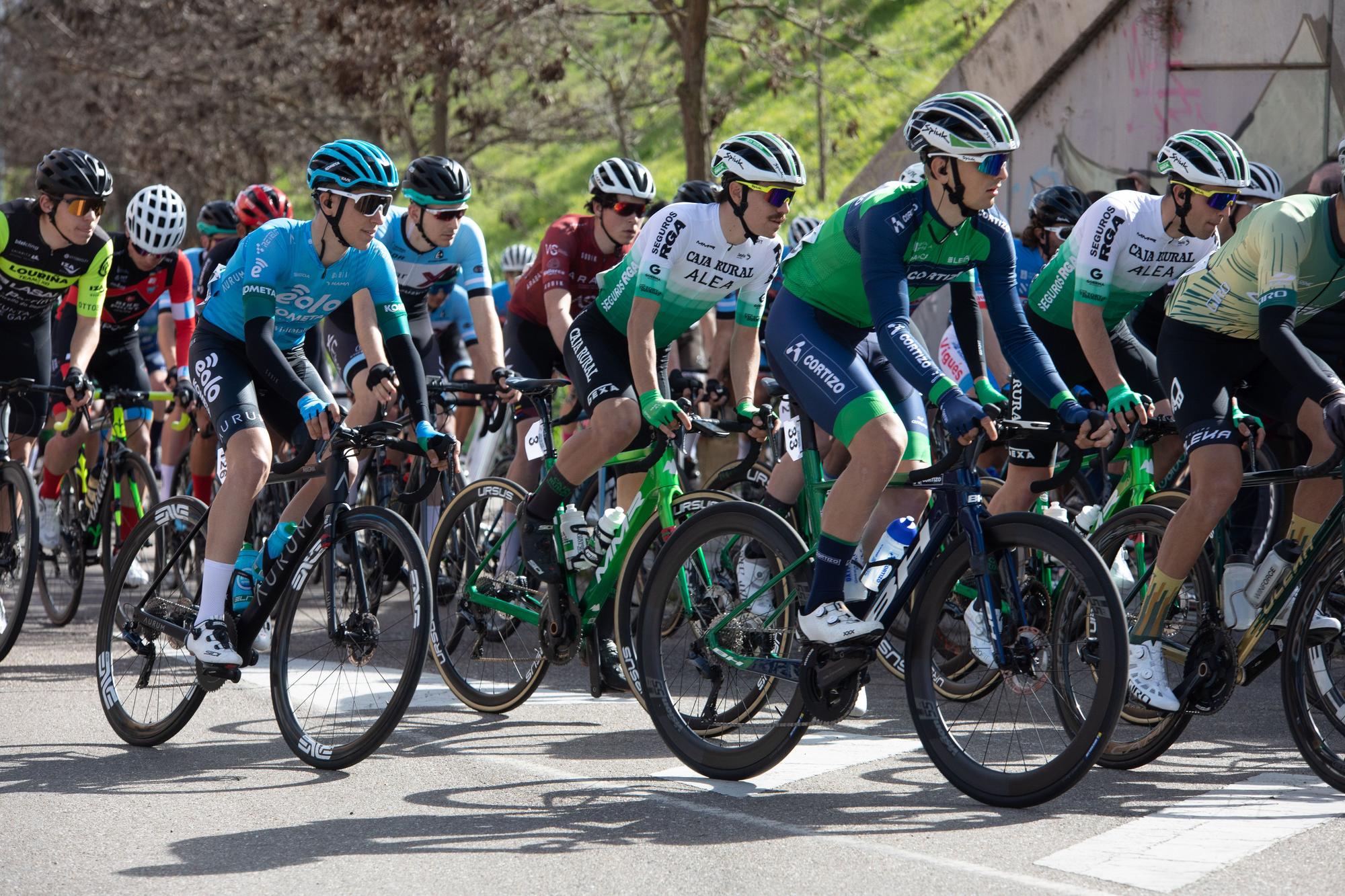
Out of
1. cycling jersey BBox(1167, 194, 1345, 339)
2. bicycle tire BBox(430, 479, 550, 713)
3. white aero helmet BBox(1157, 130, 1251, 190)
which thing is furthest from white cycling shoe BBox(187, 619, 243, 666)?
white aero helmet BBox(1157, 130, 1251, 190)

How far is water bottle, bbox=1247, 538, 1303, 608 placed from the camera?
5273 mm

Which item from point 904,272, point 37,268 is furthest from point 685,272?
point 37,268

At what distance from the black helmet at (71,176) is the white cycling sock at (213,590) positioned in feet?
9.70

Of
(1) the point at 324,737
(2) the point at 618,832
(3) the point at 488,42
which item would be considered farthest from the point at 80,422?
(3) the point at 488,42

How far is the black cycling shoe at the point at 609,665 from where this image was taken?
19.6 feet

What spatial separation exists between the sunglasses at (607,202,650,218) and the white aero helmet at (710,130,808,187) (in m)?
1.89

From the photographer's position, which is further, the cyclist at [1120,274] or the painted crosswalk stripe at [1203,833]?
the cyclist at [1120,274]

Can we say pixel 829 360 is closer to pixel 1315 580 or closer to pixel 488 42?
pixel 1315 580

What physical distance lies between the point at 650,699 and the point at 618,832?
2.67 ft

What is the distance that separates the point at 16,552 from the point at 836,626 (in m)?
4.67

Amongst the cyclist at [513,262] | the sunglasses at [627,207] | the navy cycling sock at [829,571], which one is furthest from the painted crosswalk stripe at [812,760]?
the cyclist at [513,262]

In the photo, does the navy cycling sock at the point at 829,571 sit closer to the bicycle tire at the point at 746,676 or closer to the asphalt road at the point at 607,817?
the bicycle tire at the point at 746,676

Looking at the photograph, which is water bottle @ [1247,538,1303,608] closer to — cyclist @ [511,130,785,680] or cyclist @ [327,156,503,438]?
cyclist @ [511,130,785,680]

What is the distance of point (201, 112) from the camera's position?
21125 millimetres
